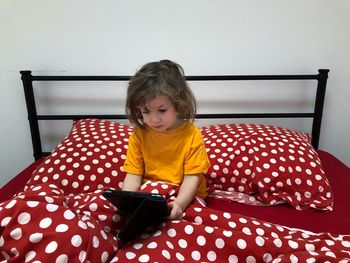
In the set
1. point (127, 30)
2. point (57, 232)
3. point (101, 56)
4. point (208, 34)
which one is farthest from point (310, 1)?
point (57, 232)

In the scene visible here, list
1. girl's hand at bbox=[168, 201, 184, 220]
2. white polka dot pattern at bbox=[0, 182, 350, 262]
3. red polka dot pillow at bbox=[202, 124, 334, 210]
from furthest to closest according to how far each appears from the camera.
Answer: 1. red polka dot pillow at bbox=[202, 124, 334, 210]
2. girl's hand at bbox=[168, 201, 184, 220]
3. white polka dot pattern at bbox=[0, 182, 350, 262]

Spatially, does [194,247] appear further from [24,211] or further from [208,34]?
[208,34]

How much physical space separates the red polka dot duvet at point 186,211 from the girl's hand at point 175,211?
0.07 feet

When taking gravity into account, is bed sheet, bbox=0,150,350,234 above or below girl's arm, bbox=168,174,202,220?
below

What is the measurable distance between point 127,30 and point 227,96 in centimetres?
66

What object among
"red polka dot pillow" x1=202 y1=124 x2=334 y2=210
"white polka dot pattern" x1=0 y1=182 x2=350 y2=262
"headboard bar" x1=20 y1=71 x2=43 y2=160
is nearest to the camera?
"white polka dot pattern" x1=0 y1=182 x2=350 y2=262

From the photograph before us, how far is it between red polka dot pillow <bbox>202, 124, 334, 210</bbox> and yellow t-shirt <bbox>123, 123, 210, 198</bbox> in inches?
10.7

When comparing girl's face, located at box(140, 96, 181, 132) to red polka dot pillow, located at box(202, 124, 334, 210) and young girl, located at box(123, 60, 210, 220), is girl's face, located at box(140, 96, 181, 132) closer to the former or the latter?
young girl, located at box(123, 60, 210, 220)

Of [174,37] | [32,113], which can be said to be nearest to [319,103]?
[174,37]

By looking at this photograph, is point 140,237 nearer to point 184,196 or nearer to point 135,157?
point 184,196

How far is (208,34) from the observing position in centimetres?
182

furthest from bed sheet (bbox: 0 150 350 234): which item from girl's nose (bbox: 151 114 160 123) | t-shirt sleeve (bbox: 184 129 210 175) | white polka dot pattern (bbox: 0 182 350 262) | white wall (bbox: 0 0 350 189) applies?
white wall (bbox: 0 0 350 189)

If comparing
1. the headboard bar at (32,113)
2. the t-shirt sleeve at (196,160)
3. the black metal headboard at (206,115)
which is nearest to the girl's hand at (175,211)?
the t-shirt sleeve at (196,160)

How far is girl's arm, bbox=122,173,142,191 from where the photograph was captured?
1289mm
